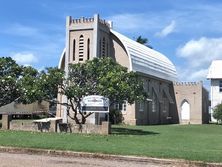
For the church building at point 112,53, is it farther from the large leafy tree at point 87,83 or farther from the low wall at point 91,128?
the low wall at point 91,128

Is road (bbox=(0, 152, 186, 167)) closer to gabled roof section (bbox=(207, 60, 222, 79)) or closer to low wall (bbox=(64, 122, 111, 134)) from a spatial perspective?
low wall (bbox=(64, 122, 111, 134))

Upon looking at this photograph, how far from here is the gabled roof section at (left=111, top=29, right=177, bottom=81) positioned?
58.4 m

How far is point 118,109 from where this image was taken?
57.9m

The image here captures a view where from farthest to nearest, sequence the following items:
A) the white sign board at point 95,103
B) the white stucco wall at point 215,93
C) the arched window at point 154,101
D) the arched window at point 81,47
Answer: the white stucco wall at point 215,93
the arched window at point 154,101
the arched window at point 81,47
the white sign board at point 95,103

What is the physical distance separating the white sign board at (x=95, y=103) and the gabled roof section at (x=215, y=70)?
147ft

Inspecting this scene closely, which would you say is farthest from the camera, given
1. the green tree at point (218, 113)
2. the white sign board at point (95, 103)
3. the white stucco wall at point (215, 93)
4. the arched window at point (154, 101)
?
the white stucco wall at point (215, 93)

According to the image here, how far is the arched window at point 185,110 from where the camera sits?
7168cm

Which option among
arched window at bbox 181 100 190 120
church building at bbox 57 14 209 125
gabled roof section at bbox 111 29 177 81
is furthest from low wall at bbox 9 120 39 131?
arched window at bbox 181 100 190 120

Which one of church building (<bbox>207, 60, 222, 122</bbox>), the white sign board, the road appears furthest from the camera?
church building (<bbox>207, 60, 222, 122</bbox>)

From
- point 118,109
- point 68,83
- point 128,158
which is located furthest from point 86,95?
point 118,109

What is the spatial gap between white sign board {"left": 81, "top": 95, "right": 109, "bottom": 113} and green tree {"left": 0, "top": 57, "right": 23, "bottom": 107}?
24.4ft

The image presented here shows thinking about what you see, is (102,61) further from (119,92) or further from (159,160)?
(159,160)

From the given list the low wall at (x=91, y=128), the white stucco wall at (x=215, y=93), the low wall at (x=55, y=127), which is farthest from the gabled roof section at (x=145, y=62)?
the low wall at (x=91, y=128)

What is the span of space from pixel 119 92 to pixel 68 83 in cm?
436
